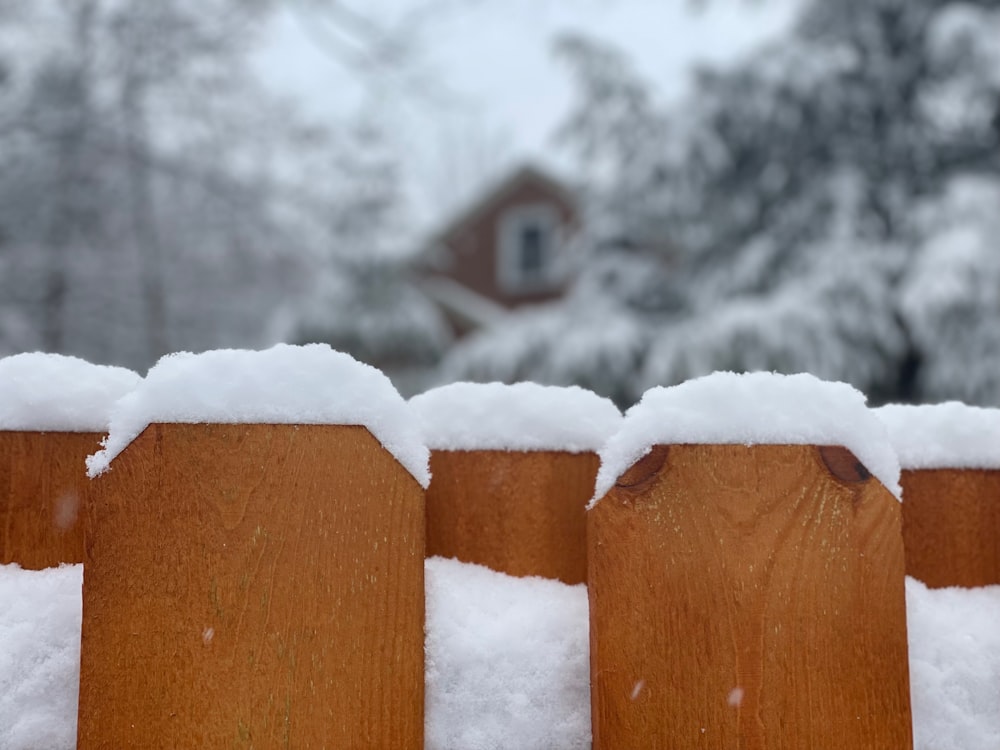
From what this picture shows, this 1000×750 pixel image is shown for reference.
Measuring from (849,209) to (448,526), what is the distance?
5691mm

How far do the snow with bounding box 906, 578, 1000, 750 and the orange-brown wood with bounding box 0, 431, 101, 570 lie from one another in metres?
0.71

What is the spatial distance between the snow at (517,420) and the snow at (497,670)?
0.14 metres

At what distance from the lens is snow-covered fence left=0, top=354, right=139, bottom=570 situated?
0.67 meters

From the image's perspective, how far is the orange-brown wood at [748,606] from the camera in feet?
1.93

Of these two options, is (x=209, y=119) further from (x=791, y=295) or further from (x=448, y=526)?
(x=448, y=526)

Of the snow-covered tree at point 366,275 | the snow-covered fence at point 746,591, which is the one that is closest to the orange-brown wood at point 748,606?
the snow-covered fence at point 746,591

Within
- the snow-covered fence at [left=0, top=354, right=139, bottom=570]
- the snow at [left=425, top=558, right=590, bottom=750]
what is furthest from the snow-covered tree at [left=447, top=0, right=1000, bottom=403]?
the snow-covered fence at [left=0, top=354, right=139, bottom=570]

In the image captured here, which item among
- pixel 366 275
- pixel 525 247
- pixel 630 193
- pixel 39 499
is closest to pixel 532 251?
pixel 525 247

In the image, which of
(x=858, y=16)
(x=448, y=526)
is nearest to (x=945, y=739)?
(x=448, y=526)

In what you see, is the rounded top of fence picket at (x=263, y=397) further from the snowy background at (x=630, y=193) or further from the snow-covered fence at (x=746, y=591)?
the snowy background at (x=630, y=193)

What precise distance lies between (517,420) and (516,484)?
59 millimetres

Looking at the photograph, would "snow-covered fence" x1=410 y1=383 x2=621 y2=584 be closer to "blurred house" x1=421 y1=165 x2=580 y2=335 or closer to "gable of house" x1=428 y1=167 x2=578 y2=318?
"blurred house" x1=421 y1=165 x2=580 y2=335

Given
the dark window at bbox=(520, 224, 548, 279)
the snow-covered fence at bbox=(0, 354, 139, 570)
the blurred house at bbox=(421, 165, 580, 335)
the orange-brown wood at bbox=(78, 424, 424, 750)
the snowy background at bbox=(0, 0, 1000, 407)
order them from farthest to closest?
1. the dark window at bbox=(520, 224, 548, 279)
2. the blurred house at bbox=(421, 165, 580, 335)
3. the snowy background at bbox=(0, 0, 1000, 407)
4. the snow-covered fence at bbox=(0, 354, 139, 570)
5. the orange-brown wood at bbox=(78, 424, 424, 750)

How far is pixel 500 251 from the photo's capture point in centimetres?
1531
